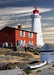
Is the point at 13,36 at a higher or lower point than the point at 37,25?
lower

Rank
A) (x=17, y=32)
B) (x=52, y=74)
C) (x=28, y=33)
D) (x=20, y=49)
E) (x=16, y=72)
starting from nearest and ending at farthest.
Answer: (x=16, y=72), (x=52, y=74), (x=20, y=49), (x=17, y=32), (x=28, y=33)

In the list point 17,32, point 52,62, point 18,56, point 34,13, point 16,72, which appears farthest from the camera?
point 34,13

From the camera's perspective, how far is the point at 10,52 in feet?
142

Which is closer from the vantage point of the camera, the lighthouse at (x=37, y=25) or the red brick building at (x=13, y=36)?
the red brick building at (x=13, y=36)

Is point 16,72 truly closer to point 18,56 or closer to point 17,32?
point 18,56

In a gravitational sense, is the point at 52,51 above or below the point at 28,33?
below

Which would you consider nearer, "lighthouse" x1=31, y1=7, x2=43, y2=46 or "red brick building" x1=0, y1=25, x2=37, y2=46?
"red brick building" x1=0, y1=25, x2=37, y2=46

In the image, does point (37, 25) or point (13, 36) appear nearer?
point (13, 36)

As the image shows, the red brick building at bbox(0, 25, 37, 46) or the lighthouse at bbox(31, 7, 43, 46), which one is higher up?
the lighthouse at bbox(31, 7, 43, 46)

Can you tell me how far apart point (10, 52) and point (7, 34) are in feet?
26.7

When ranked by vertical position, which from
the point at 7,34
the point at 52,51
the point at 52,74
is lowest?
the point at 52,74

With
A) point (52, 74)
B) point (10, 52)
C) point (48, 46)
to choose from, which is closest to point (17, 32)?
point (10, 52)

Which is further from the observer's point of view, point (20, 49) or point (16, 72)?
point (20, 49)

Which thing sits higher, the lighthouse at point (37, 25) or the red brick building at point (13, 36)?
the lighthouse at point (37, 25)
